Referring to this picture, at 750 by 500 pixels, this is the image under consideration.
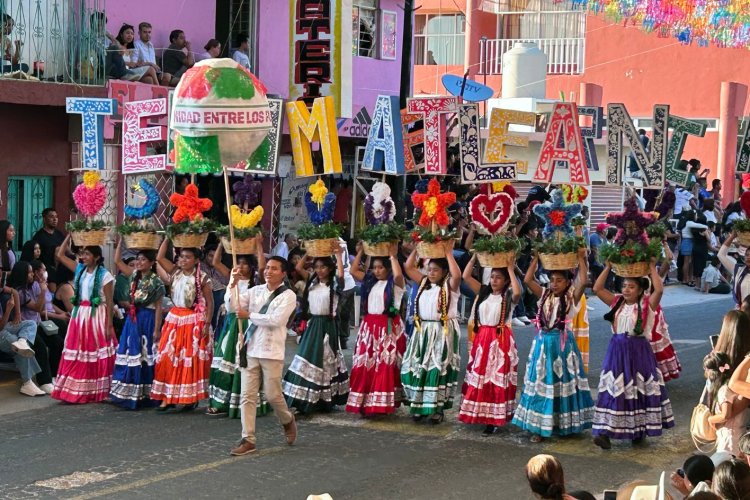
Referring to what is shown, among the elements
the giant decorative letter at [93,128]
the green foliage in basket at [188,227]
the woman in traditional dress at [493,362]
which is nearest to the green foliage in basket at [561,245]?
the woman in traditional dress at [493,362]

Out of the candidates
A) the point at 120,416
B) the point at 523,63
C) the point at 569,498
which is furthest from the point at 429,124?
the point at 523,63

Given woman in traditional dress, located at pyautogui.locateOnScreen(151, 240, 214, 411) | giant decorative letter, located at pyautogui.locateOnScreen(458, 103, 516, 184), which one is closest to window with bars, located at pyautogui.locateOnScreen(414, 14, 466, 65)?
giant decorative letter, located at pyautogui.locateOnScreen(458, 103, 516, 184)

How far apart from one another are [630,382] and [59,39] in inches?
397

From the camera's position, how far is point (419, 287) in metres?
12.5

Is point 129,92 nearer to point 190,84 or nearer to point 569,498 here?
point 190,84

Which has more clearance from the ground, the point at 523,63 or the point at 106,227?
the point at 523,63

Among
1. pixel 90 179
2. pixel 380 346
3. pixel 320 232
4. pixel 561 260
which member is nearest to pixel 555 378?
pixel 561 260

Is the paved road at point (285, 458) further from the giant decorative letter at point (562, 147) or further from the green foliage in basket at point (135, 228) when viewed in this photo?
the giant decorative letter at point (562, 147)

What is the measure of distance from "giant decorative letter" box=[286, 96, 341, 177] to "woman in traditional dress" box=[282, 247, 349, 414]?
132cm

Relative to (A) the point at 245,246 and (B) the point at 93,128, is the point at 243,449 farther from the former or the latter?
(B) the point at 93,128

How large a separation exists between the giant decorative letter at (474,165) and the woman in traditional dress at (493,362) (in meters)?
1.60

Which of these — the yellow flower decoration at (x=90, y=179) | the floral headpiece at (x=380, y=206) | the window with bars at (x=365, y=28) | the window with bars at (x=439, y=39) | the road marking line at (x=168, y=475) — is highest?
the window with bars at (x=439, y=39)

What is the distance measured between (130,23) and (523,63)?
474 inches

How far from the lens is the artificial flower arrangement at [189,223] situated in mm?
12844
